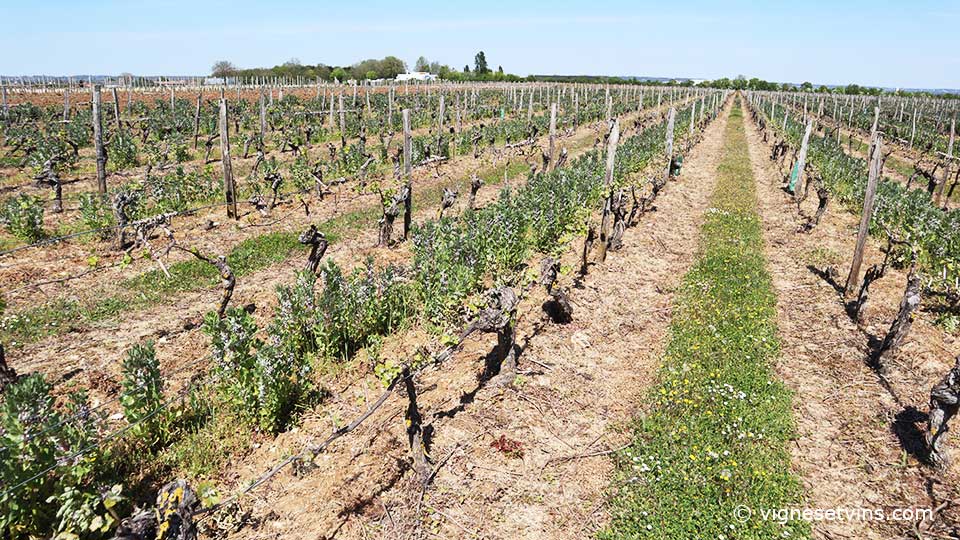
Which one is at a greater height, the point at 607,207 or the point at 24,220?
the point at 607,207

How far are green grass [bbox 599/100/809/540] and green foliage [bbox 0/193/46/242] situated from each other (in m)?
13.4

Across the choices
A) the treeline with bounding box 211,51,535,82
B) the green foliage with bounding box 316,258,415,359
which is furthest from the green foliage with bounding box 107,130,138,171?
the treeline with bounding box 211,51,535,82

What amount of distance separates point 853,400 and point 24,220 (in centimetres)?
1620

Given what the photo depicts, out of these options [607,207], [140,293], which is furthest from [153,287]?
[607,207]

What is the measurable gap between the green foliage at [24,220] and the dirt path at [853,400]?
15.1m

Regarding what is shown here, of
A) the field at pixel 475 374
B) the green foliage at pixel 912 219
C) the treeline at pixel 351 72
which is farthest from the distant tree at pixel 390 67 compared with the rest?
the field at pixel 475 374

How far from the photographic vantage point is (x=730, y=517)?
4.90 meters

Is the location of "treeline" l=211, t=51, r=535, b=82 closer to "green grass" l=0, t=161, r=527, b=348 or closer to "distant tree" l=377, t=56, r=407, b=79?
"distant tree" l=377, t=56, r=407, b=79

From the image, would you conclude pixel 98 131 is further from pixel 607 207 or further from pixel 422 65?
pixel 422 65

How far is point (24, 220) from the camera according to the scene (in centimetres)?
1164

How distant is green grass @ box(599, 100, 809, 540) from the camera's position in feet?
16.1

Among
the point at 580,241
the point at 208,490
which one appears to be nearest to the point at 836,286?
the point at 580,241

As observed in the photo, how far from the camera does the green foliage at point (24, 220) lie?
11.5 m

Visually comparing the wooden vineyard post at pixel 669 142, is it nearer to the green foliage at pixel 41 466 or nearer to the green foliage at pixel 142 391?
the green foliage at pixel 142 391
